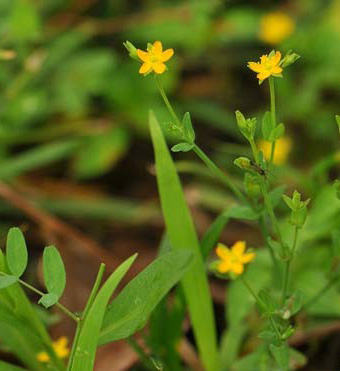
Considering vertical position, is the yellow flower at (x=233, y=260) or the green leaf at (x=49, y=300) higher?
the yellow flower at (x=233, y=260)

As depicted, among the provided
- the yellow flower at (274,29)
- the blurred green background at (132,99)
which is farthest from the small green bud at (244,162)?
the yellow flower at (274,29)

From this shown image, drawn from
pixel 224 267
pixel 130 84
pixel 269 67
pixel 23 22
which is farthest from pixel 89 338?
pixel 130 84

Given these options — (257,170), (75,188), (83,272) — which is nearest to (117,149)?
(75,188)

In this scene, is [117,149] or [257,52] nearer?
[117,149]

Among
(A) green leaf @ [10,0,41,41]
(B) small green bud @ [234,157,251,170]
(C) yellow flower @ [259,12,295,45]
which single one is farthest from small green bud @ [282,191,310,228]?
(C) yellow flower @ [259,12,295,45]

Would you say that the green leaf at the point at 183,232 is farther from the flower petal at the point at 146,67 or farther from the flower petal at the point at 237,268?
the flower petal at the point at 146,67

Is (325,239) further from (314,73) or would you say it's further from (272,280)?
(314,73)
